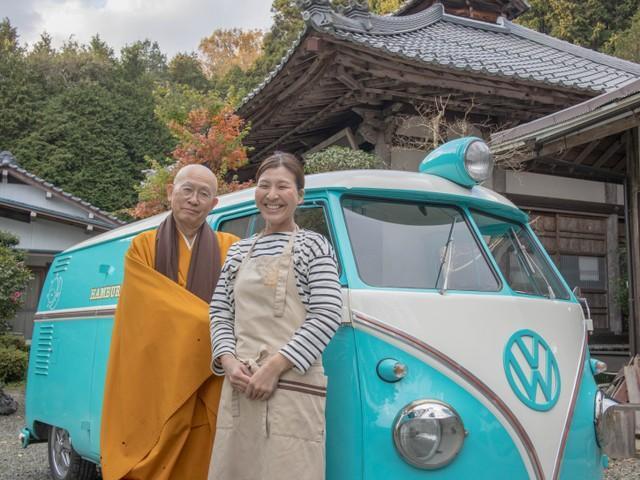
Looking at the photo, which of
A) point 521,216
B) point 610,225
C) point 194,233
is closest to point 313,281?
point 194,233

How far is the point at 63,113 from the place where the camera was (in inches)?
1112

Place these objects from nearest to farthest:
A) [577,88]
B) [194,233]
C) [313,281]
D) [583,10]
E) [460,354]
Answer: [313,281], [460,354], [194,233], [577,88], [583,10]

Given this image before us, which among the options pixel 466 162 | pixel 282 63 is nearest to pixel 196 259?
pixel 466 162

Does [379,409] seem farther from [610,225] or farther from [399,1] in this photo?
[399,1]

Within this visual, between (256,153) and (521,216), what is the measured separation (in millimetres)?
9857

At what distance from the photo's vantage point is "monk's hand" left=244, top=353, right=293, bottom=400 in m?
2.30

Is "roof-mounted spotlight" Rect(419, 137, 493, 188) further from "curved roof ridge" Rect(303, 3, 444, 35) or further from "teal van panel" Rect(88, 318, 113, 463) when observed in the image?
"curved roof ridge" Rect(303, 3, 444, 35)

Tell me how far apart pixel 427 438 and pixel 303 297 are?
713 mm

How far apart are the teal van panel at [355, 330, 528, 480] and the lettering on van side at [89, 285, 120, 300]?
225cm

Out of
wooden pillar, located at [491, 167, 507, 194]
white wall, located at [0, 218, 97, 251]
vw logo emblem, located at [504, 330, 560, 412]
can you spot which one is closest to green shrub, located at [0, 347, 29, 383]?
white wall, located at [0, 218, 97, 251]

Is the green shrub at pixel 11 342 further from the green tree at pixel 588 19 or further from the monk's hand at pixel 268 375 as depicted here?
the green tree at pixel 588 19

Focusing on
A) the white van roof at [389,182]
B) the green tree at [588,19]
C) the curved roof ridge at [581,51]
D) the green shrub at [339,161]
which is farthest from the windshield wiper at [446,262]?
the green tree at [588,19]

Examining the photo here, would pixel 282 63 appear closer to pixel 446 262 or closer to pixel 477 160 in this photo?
pixel 477 160

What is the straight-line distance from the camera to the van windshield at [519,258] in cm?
333
